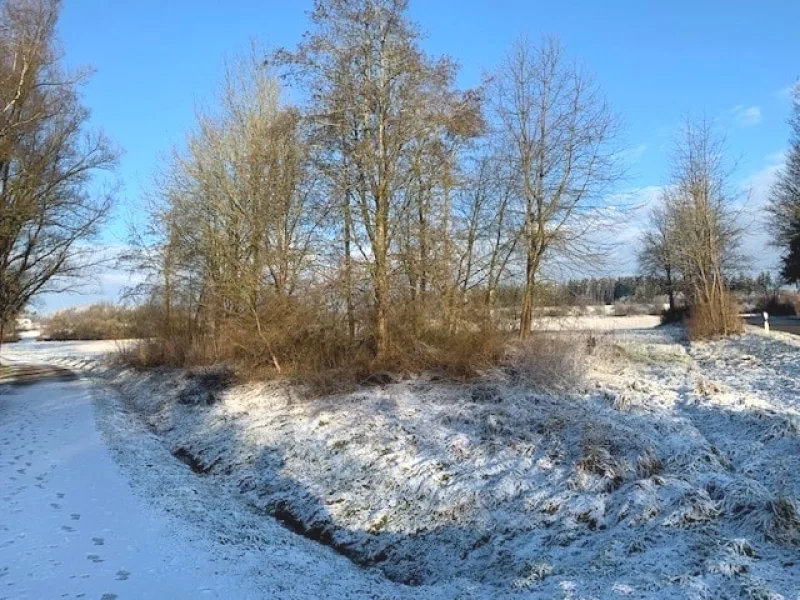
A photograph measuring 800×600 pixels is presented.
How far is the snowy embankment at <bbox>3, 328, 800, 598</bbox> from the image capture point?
577 centimetres

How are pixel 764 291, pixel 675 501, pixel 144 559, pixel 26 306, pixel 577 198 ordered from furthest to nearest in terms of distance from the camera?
pixel 764 291, pixel 26 306, pixel 577 198, pixel 675 501, pixel 144 559

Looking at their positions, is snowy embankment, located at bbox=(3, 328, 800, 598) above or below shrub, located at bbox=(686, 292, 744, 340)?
below

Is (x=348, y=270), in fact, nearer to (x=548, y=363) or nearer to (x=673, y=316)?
(x=548, y=363)

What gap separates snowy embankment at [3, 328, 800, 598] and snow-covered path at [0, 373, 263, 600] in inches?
76.7

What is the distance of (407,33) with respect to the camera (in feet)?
51.4

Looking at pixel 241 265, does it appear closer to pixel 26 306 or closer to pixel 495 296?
pixel 495 296

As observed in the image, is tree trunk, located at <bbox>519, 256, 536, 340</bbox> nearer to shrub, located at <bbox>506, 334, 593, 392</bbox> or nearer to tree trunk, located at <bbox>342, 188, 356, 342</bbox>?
shrub, located at <bbox>506, 334, 593, 392</bbox>

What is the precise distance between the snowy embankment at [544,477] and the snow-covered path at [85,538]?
1.95 metres

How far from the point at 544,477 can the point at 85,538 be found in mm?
5764

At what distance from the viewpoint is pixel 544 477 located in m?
8.12

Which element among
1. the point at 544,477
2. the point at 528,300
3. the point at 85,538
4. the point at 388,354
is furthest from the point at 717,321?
the point at 85,538

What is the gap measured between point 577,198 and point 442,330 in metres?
7.84

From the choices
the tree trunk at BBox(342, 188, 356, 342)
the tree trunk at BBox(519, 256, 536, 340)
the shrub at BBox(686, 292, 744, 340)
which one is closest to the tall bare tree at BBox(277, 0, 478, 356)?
the tree trunk at BBox(342, 188, 356, 342)

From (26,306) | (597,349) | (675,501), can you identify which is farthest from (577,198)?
(26,306)
